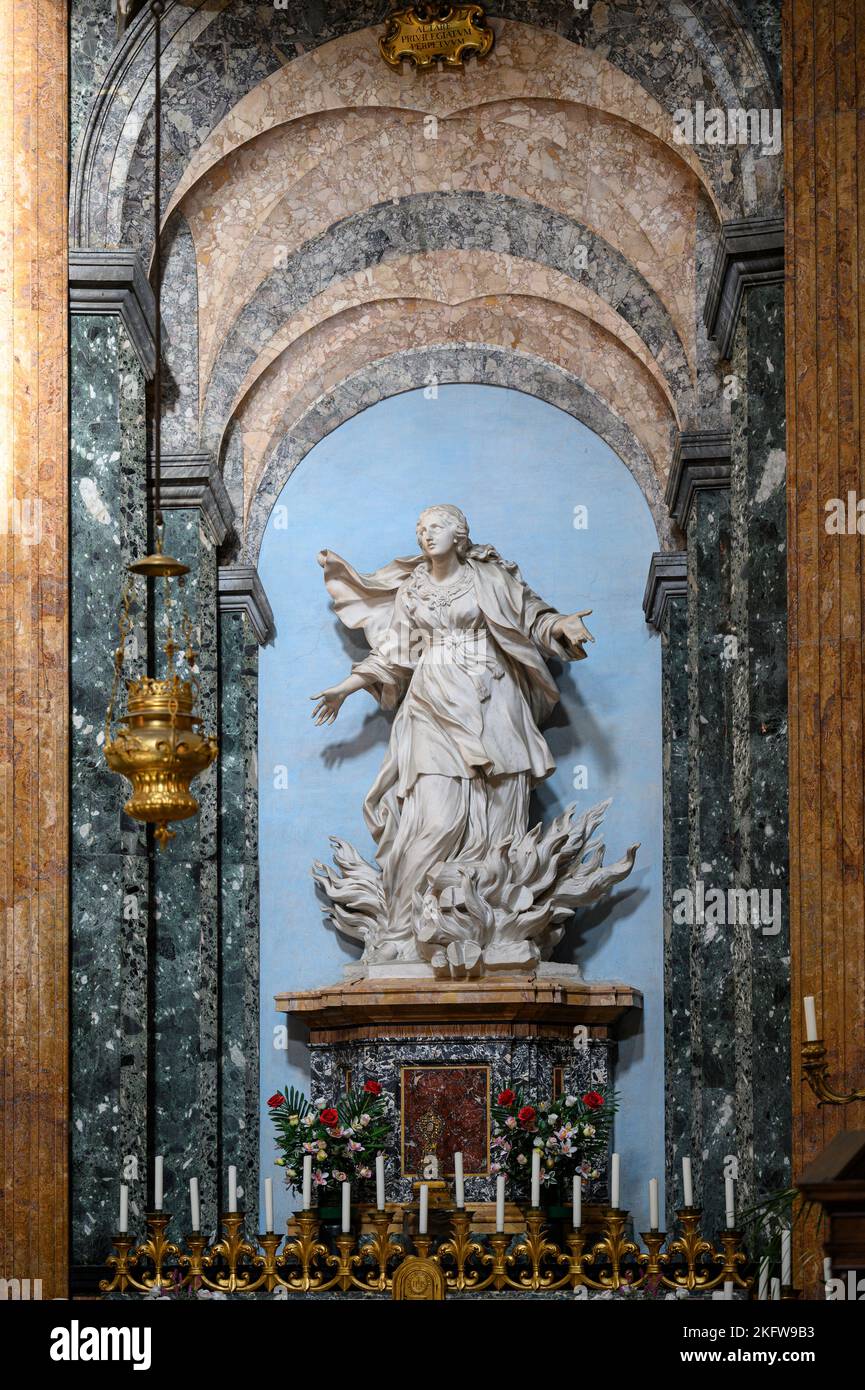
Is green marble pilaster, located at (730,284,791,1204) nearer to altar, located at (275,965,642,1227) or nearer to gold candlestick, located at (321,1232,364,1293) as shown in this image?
gold candlestick, located at (321,1232,364,1293)

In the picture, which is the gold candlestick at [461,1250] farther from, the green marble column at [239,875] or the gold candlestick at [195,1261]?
the green marble column at [239,875]

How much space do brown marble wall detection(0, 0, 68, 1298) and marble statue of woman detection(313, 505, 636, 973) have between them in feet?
12.2

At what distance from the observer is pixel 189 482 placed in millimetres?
12930

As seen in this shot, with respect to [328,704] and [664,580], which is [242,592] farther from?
[664,580]

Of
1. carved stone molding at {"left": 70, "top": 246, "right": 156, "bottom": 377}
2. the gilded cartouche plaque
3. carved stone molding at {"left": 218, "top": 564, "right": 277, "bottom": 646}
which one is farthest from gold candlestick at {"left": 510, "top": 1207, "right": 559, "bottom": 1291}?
the gilded cartouche plaque

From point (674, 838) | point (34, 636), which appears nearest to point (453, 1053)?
point (674, 838)

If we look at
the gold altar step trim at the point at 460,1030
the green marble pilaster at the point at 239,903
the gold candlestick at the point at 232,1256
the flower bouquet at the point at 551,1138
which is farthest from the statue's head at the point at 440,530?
the gold candlestick at the point at 232,1256

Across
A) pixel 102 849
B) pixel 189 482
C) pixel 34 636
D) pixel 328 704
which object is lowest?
pixel 102 849

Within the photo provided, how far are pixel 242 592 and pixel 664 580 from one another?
2.81m

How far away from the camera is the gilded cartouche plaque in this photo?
11625 millimetres

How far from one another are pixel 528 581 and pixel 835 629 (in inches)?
234

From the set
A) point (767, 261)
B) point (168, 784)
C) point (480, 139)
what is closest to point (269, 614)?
point (480, 139)

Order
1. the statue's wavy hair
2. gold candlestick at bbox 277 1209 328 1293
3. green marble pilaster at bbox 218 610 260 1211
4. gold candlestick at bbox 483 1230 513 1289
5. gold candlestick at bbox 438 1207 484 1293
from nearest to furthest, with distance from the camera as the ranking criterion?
gold candlestick at bbox 483 1230 513 1289 < gold candlestick at bbox 438 1207 484 1293 < gold candlestick at bbox 277 1209 328 1293 < the statue's wavy hair < green marble pilaster at bbox 218 610 260 1211

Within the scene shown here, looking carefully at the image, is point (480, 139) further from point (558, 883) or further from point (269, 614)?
point (558, 883)
